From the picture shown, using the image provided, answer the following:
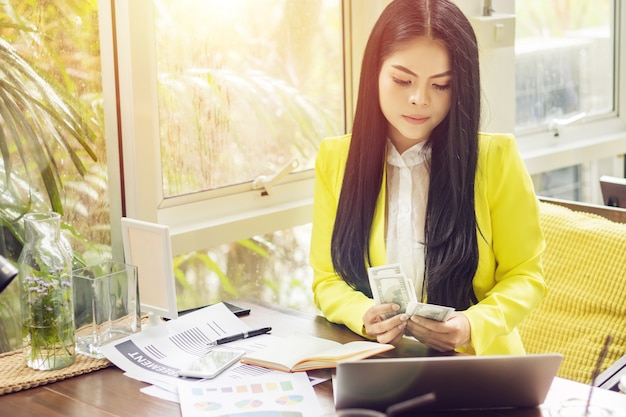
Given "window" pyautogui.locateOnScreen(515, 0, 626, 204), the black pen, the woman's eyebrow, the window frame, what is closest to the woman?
the woman's eyebrow

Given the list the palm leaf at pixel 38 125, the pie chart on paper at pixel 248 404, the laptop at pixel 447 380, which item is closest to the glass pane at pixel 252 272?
the palm leaf at pixel 38 125

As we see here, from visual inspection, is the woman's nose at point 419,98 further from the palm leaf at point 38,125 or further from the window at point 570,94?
the window at point 570,94

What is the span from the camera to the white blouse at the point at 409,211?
2.15m

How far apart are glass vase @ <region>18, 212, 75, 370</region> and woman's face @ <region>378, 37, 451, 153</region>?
0.79 m

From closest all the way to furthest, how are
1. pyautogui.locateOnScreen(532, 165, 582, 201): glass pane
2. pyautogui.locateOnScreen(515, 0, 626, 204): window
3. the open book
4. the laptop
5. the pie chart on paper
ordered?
1. the laptop
2. the pie chart on paper
3. the open book
4. pyautogui.locateOnScreen(515, 0, 626, 204): window
5. pyautogui.locateOnScreen(532, 165, 582, 201): glass pane

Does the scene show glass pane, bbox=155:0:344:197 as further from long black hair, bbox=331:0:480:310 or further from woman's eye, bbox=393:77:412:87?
woman's eye, bbox=393:77:412:87

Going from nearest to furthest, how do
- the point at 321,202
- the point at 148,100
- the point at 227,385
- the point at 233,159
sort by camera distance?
the point at 227,385, the point at 321,202, the point at 148,100, the point at 233,159

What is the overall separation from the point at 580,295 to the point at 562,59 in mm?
1704

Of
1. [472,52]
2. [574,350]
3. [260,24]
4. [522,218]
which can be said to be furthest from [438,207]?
[260,24]

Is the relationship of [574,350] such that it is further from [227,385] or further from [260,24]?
[260,24]

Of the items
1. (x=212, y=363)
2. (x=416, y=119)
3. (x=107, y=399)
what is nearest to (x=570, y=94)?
(x=416, y=119)

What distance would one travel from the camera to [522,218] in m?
2.05

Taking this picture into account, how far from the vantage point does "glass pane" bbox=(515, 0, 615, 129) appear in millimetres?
3648

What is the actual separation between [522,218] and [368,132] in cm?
41
